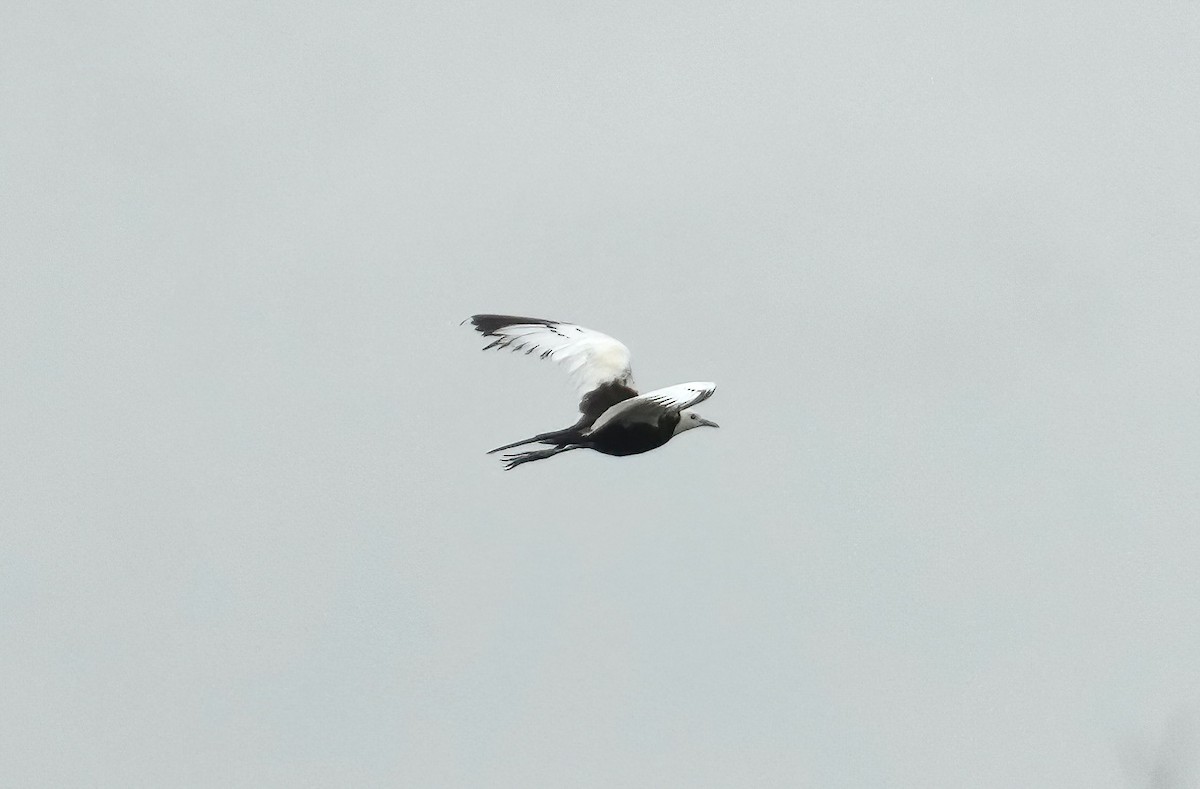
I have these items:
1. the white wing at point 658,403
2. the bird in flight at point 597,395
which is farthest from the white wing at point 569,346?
the white wing at point 658,403

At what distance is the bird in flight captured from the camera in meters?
49.7

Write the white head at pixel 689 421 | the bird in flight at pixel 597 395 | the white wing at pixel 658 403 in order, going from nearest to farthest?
the white wing at pixel 658 403 < the bird in flight at pixel 597 395 < the white head at pixel 689 421

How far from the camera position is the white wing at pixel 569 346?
5466 cm

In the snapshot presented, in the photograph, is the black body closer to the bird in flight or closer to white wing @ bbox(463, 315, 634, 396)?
the bird in flight

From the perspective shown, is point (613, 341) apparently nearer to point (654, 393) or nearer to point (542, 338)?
point (542, 338)

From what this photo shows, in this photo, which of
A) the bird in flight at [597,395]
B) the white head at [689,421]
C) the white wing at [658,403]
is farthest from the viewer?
the white head at [689,421]

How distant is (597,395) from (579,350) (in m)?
2.07

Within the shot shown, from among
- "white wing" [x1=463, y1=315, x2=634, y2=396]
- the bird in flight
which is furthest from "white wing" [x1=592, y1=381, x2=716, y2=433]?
"white wing" [x1=463, y1=315, x2=634, y2=396]

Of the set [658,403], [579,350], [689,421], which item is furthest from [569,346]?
[658,403]

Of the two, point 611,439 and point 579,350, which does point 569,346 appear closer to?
point 579,350

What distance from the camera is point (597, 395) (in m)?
54.0

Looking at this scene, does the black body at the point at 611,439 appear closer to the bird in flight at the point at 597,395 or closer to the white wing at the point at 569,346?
the bird in flight at the point at 597,395

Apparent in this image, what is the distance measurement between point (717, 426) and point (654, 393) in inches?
284

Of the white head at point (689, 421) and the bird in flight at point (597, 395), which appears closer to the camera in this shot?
the bird in flight at point (597, 395)
